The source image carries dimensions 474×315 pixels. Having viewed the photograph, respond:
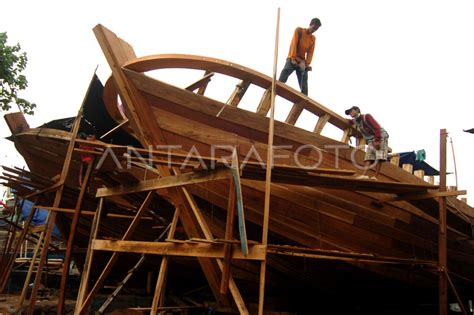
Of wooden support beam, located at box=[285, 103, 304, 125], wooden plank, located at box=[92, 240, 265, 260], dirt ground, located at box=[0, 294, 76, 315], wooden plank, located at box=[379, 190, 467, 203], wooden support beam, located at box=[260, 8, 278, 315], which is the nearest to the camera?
wooden support beam, located at box=[260, 8, 278, 315]

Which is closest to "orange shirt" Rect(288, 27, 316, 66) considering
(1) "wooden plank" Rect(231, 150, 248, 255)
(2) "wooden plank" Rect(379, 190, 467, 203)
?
(2) "wooden plank" Rect(379, 190, 467, 203)

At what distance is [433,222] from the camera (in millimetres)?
5871

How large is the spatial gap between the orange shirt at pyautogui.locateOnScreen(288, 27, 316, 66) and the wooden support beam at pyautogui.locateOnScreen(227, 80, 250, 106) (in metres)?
1.09

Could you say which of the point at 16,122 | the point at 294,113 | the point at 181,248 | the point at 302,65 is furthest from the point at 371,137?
the point at 16,122

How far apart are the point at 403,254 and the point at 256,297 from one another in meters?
2.02

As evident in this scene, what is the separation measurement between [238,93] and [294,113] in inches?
27.0

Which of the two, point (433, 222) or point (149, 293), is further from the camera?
point (149, 293)

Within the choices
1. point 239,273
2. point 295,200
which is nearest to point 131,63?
point 295,200

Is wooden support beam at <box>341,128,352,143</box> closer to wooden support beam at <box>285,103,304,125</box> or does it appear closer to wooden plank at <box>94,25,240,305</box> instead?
wooden support beam at <box>285,103,304,125</box>

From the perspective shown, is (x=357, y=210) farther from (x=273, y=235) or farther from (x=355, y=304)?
(x=355, y=304)

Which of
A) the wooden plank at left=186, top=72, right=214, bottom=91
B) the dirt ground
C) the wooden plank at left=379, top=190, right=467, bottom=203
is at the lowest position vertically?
the dirt ground

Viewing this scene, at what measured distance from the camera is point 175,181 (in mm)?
4312

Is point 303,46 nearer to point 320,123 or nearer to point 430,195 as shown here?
point 320,123

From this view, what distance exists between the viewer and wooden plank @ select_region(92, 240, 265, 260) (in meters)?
3.60
